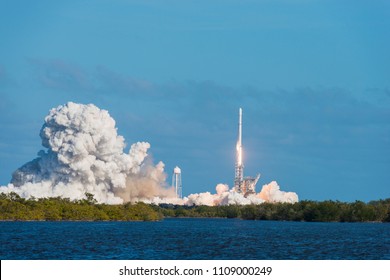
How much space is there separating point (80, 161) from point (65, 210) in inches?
767

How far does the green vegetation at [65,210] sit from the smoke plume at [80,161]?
11.7 meters

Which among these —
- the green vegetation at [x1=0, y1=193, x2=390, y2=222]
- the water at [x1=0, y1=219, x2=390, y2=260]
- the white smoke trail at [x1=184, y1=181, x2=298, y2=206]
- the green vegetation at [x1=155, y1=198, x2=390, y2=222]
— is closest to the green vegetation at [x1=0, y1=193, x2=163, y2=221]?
the green vegetation at [x1=0, y1=193, x2=390, y2=222]

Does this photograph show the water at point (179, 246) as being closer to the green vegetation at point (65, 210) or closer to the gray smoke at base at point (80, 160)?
the green vegetation at point (65, 210)

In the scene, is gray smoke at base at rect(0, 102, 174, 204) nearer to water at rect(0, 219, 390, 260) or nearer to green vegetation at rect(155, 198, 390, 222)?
green vegetation at rect(155, 198, 390, 222)

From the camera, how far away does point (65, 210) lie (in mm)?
115062

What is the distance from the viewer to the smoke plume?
132m

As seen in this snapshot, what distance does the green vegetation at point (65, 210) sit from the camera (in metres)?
109

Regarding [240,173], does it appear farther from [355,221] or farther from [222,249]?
[222,249]

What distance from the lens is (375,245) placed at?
226 ft

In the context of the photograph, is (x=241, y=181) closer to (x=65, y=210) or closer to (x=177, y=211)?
(x=177, y=211)

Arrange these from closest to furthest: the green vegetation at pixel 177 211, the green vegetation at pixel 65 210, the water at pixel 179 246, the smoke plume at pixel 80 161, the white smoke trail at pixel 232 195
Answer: the water at pixel 179 246
the green vegetation at pixel 65 210
the green vegetation at pixel 177 211
the smoke plume at pixel 80 161
the white smoke trail at pixel 232 195

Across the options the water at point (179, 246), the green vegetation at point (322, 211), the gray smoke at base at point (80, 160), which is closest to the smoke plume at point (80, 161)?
the gray smoke at base at point (80, 160)

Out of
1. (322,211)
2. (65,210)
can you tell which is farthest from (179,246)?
(322,211)

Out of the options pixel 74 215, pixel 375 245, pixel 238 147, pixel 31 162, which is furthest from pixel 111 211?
pixel 375 245
